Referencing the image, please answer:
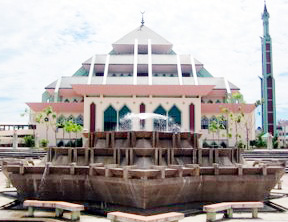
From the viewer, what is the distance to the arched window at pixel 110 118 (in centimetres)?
4434

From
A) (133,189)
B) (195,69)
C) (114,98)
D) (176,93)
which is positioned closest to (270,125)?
(195,69)

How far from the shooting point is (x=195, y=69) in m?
49.9

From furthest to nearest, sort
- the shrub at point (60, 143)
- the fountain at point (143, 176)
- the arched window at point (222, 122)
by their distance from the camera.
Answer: the arched window at point (222, 122) → the shrub at point (60, 143) → the fountain at point (143, 176)

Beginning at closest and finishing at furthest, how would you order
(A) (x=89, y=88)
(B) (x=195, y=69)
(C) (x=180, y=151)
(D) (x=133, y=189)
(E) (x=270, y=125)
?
(D) (x=133, y=189)
(C) (x=180, y=151)
(A) (x=89, y=88)
(B) (x=195, y=69)
(E) (x=270, y=125)

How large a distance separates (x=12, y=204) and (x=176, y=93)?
31472 millimetres

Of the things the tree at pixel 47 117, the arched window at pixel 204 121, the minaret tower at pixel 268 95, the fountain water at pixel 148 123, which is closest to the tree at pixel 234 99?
the arched window at pixel 204 121

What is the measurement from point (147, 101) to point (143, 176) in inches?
1279

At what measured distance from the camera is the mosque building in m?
43.2

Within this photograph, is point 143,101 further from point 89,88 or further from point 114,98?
point 89,88

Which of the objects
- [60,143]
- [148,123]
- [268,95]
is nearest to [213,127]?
[148,123]

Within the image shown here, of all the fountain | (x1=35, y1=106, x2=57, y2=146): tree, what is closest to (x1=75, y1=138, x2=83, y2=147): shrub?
(x1=35, y1=106, x2=57, y2=146): tree

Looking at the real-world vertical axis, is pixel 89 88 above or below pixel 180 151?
above

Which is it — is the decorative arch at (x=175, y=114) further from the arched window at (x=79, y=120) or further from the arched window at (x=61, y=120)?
the arched window at (x=61, y=120)

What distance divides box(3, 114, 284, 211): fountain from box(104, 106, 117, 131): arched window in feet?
93.4
